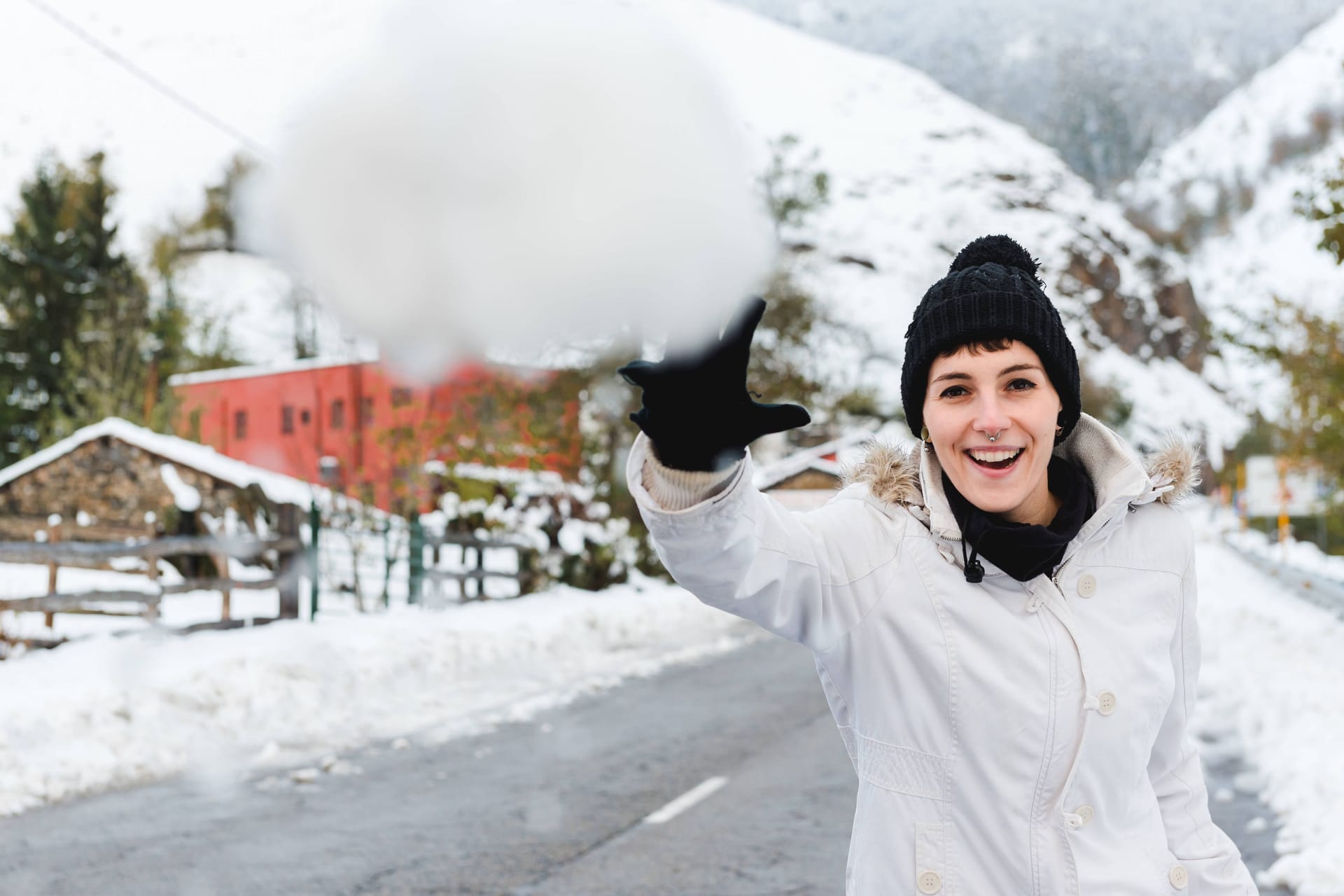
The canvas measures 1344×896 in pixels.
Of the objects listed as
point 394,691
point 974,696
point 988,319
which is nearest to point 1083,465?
point 988,319

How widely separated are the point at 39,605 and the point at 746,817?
8895mm

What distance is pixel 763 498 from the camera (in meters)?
2.05

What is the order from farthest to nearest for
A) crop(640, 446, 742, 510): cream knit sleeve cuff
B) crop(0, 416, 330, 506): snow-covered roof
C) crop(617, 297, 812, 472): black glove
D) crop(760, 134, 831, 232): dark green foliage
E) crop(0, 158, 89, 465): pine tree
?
crop(0, 158, 89, 465): pine tree → crop(0, 416, 330, 506): snow-covered roof → crop(760, 134, 831, 232): dark green foliage → crop(640, 446, 742, 510): cream knit sleeve cuff → crop(617, 297, 812, 472): black glove

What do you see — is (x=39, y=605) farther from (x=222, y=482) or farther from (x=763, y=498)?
(x=763, y=498)

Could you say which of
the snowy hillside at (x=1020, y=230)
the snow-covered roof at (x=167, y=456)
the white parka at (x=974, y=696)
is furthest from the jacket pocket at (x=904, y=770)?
the snowy hillside at (x=1020, y=230)

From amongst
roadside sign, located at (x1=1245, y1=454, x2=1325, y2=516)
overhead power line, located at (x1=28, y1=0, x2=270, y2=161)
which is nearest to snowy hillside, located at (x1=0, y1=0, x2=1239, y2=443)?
overhead power line, located at (x1=28, y1=0, x2=270, y2=161)

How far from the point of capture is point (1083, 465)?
251 cm

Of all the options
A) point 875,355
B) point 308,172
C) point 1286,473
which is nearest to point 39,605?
point 308,172

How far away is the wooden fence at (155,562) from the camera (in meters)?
13.2

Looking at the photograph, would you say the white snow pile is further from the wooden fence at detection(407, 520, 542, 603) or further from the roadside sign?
the roadside sign

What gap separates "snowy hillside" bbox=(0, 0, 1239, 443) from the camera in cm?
493

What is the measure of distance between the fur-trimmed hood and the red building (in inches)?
457

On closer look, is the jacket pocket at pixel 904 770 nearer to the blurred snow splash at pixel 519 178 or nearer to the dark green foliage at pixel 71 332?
the blurred snow splash at pixel 519 178

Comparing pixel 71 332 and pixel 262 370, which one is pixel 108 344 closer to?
pixel 71 332
